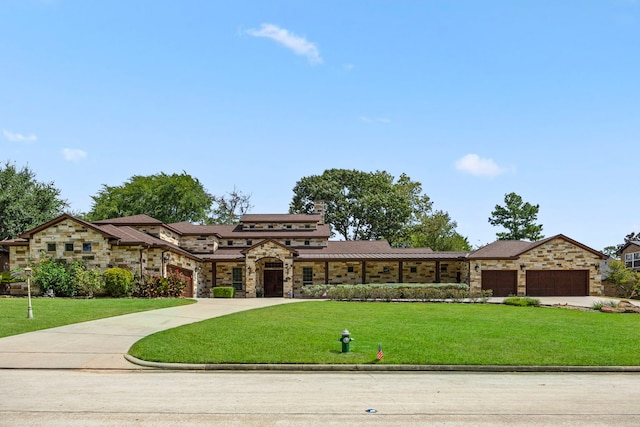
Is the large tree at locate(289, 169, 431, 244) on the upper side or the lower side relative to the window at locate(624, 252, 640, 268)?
upper

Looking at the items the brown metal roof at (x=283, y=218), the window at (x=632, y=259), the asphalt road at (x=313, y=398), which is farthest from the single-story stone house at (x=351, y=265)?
the asphalt road at (x=313, y=398)

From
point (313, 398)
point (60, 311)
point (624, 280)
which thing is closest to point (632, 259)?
point (624, 280)

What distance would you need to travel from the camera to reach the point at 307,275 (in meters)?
42.1

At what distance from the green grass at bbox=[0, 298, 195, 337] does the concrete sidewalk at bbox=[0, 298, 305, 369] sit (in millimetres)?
799

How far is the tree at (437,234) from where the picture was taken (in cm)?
6029

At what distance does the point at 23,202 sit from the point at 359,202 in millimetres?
35956

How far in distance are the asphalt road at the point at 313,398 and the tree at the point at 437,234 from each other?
4846 centimetres

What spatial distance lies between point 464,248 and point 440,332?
155 ft

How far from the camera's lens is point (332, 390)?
10195 millimetres

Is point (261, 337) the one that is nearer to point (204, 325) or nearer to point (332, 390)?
point (204, 325)

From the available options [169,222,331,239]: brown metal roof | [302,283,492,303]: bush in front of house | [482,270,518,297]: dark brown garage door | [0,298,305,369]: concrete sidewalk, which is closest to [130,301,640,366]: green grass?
[0,298,305,369]: concrete sidewalk

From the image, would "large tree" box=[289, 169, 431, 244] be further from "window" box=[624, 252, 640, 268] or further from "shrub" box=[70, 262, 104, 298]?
"shrub" box=[70, 262, 104, 298]

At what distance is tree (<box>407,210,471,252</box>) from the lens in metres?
60.3

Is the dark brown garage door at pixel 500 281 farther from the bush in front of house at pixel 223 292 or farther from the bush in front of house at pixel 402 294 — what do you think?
the bush in front of house at pixel 223 292
